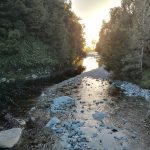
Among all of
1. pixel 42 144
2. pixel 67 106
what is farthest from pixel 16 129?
pixel 67 106

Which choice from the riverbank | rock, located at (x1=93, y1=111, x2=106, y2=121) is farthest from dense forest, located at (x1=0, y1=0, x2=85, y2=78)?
rock, located at (x1=93, y1=111, x2=106, y2=121)

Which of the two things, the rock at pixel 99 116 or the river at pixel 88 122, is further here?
the rock at pixel 99 116

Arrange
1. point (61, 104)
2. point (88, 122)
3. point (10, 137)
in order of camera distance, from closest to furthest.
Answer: point (10, 137) → point (88, 122) → point (61, 104)

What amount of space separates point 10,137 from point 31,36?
154 feet

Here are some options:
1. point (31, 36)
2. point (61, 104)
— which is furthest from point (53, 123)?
point (31, 36)

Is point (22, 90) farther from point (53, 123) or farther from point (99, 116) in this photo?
point (53, 123)

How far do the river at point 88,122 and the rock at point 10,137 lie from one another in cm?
58

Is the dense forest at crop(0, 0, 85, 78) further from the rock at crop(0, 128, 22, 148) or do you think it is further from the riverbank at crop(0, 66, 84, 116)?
the rock at crop(0, 128, 22, 148)

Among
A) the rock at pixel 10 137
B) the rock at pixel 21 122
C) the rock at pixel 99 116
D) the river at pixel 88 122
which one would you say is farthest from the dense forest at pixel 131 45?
the rock at pixel 10 137

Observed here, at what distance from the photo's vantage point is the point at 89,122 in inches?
1158

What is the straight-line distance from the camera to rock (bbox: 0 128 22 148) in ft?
75.1

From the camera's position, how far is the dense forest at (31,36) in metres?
57.5

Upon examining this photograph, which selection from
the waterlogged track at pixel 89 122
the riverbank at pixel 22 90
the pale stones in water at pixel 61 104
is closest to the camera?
the waterlogged track at pixel 89 122

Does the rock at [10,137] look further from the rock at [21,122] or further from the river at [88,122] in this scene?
the rock at [21,122]
